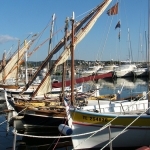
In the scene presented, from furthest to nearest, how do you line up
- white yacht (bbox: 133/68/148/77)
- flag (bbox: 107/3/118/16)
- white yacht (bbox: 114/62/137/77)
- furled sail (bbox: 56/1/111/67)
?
white yacht (bbox: 114/62/137/77) → white yacht (bbox: 133/68/148/77) → flag (bbox: 107/3/118/16) → furled sail (bbox: 56/1/111/67)

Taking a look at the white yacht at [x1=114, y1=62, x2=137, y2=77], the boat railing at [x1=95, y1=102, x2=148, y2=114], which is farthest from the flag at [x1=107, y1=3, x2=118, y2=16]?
the white yacht at [x1=114, y1=62, x2=137, y2=77]

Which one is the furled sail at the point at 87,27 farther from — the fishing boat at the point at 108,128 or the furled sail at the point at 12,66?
the furled sail at the point at 12,66

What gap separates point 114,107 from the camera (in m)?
17.6

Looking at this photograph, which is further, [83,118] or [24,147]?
[24,147]

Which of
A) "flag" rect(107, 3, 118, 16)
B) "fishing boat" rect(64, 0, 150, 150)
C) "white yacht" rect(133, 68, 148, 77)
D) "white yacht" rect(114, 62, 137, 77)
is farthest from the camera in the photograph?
"white yacht" rect(114, 62, 137, 77)

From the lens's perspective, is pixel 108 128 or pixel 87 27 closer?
pixel 108 128

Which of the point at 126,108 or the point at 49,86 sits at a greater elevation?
the point at 49,86

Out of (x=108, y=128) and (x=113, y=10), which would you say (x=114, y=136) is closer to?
(x=108, y=128)

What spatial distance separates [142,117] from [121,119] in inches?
42.7

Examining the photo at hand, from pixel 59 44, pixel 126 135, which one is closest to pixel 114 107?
pixel 126 135

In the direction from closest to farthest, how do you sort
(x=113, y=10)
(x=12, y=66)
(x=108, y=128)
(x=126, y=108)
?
(x=108, y=128), (x=126, y=108), (x=113, y=10), (x=12, y=66)

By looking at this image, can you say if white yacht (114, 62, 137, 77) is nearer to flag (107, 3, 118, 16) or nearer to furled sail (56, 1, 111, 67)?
flag (107, 3, 118, 16)

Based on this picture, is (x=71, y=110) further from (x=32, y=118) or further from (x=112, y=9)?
(x=112, y=9)

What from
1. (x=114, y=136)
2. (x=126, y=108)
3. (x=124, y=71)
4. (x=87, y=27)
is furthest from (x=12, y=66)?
(x=124, y=71)
